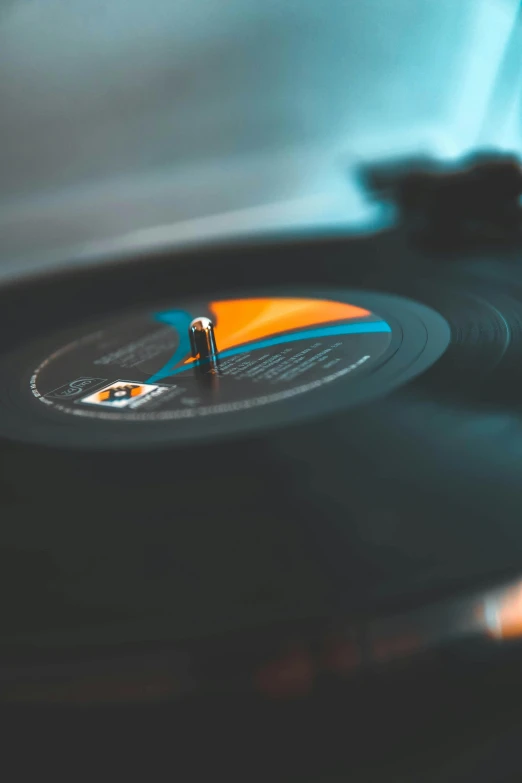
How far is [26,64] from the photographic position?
0.92 metres

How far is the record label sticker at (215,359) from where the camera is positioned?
522 mm

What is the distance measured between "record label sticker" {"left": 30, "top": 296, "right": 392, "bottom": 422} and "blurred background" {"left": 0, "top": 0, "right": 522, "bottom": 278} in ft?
0.99

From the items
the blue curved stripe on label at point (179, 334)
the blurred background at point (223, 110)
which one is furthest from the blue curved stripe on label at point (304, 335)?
the blurred background at point (223, 110)

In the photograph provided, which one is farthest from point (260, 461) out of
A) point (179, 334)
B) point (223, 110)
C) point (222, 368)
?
point (223, 110)

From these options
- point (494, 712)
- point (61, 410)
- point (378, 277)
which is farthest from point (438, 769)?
point (378, 277)

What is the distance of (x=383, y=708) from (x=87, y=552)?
0.15 meters

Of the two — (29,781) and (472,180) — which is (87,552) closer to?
(29,781)

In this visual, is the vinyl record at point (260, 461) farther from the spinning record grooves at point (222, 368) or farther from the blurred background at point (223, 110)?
the blurred background at point (223, 110)

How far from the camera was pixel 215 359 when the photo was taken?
0.60m

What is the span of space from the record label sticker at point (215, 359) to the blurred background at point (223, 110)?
30 centimetres

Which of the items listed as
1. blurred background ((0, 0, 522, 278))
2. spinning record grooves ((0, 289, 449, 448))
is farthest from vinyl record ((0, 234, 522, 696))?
blurred background ((0, 0, 522, 278))

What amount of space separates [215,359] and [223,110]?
19.6 inches

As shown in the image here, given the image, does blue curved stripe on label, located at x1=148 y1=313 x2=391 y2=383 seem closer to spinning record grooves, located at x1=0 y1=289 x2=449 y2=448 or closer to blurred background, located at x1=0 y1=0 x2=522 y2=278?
spinning record grooves, located at x1=0 y1=289 x2=449 y2=448

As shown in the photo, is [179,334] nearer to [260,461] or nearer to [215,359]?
[215,359]
